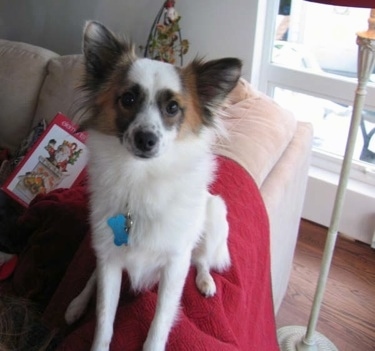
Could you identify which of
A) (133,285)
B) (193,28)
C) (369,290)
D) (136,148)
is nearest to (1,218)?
(133,285)

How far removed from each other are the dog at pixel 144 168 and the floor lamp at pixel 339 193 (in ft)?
1.19

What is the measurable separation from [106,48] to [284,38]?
57.0 inches

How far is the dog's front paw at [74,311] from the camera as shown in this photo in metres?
1.02

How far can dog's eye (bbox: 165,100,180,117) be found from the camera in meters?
0.96

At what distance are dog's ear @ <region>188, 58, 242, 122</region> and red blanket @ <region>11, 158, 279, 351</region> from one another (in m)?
0.29

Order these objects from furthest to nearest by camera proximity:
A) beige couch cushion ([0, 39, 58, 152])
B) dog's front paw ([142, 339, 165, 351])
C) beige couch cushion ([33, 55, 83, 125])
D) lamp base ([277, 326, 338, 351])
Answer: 1. beige couch cushion ([0, 39, 58, 152])
2. beige couch cushion ([33, 55, 83, 125])
3. lamp base ([277, 326, 338, 351])
4. dog's front paw ([142, 339, 165, 351])

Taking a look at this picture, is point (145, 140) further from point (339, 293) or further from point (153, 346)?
point (339, 293)

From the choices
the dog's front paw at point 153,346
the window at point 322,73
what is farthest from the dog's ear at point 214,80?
the window at point 322,73

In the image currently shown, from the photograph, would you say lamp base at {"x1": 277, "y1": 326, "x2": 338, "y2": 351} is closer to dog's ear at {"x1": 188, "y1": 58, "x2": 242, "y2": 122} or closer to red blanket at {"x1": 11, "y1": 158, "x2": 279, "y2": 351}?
red blanket at {"x1": 11, "y1": 158, "x2": 279, "y2": 351}

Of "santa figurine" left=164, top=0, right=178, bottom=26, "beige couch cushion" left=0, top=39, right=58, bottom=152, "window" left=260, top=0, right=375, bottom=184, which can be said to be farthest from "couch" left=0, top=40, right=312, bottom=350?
"window" left=260, top=0, right=375, bottom=184

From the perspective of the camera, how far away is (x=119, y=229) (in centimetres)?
92

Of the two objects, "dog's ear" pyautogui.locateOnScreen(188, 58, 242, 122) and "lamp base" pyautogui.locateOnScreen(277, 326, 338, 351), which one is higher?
"dog's ear" pyautogui.locateOnScreen(188, 58, 242, 122)

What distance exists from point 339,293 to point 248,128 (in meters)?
0.98

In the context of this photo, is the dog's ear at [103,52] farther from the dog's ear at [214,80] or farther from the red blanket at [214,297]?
the red blanket at [214,297]
